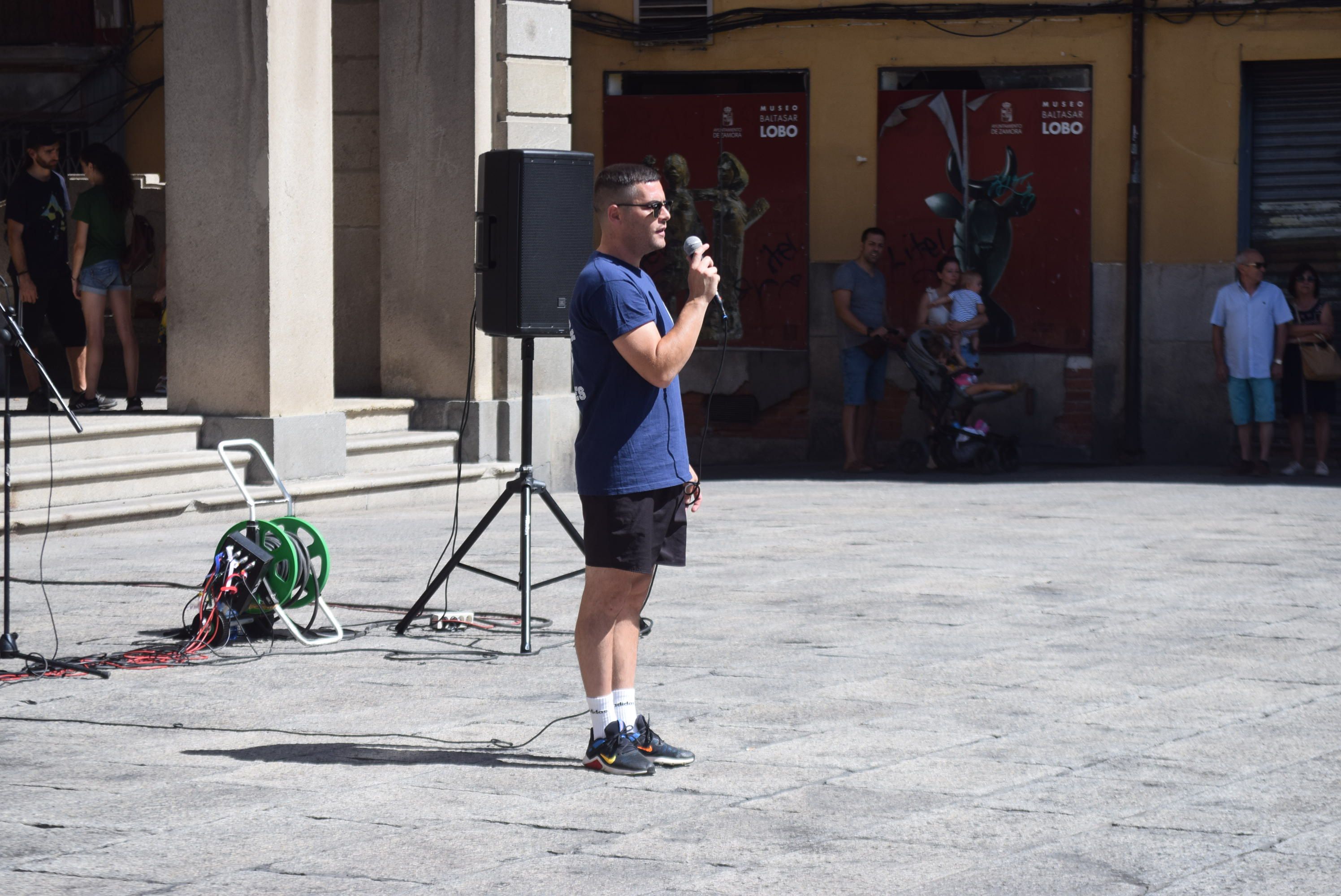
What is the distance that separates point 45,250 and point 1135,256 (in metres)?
9.08

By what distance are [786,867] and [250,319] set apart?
8320mm

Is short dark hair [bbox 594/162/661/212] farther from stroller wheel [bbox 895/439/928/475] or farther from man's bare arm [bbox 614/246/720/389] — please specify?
stroller wheel [bbox 895/439/928/475]

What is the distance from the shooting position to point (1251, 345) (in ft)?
50.4

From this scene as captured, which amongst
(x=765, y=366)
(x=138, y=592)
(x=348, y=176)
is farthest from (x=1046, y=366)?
(x=138, y=592)

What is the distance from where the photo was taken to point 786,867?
4.54m

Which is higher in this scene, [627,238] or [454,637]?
[627,238]

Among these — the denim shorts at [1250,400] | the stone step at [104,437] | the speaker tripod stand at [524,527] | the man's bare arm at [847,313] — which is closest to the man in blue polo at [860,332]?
the man's bare arm at [847,313]

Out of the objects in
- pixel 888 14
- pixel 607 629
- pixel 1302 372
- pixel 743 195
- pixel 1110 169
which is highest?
pixel 888 14

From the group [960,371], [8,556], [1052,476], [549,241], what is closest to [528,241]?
[549,241]

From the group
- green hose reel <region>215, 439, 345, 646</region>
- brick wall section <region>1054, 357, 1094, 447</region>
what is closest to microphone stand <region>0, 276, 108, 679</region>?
green hose reel <region>215, 439, 345, 646</region>

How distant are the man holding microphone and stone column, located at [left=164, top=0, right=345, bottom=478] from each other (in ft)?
22.5

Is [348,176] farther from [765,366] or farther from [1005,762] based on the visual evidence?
[1005,762]

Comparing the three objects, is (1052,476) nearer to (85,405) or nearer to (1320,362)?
(1320,362)

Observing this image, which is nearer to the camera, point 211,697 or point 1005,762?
point 1005,762
